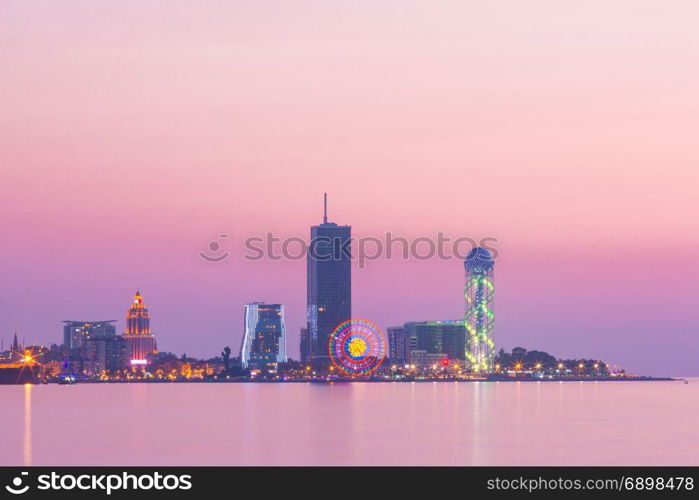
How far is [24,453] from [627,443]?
4339 cm

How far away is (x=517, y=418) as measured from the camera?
128 m
